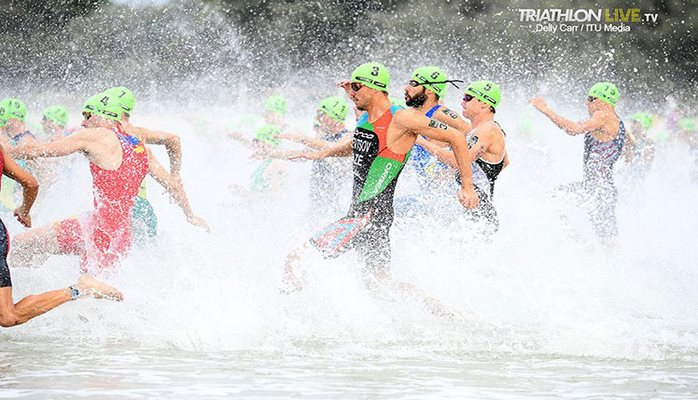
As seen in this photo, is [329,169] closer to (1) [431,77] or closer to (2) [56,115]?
(1) [431,77]

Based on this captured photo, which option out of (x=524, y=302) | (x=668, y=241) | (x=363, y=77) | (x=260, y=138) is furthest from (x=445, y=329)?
(x=668, y=241)

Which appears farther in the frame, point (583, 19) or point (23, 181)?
point (583, 19)

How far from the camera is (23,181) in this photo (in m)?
7.44

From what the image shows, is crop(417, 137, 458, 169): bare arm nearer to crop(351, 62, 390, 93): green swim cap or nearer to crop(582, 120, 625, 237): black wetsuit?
crop(351, 62, 390, 93): green swim cap

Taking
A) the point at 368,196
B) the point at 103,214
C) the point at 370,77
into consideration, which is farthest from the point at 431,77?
the point at 103,214

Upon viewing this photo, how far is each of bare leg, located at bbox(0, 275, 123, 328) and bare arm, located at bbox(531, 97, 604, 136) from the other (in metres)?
4.66

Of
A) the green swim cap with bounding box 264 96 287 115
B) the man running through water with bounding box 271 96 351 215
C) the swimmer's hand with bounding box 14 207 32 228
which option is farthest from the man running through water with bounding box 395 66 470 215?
the green swim cap with bounding box 264 96 287 115

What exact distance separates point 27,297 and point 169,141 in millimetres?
2240

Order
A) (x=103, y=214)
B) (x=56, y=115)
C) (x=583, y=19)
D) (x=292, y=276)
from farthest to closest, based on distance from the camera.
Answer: (x=583, y=19) → (x=56, y=115) → (x=103, y=214) → (x=292, y=276)

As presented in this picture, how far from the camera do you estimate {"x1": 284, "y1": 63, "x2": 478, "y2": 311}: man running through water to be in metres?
8.32

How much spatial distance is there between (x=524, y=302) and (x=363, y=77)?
8.37 feet

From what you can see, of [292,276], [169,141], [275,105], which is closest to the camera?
[292,276]

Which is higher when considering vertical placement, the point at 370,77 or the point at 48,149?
the point at 370,77

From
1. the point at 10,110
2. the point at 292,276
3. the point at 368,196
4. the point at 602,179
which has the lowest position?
the point at 292,276
